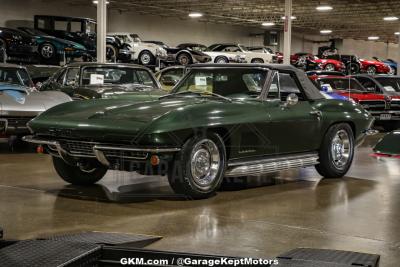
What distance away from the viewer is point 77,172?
707 centimetres

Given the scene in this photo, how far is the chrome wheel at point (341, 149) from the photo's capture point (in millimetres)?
7988

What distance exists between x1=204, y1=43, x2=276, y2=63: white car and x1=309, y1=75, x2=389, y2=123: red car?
1213 centimetres

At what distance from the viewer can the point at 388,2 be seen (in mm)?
30250

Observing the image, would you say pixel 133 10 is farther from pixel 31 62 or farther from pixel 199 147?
pixel 199 147

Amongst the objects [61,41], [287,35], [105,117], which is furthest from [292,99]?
[61,41]

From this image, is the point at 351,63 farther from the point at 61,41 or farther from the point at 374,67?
the point at 61,41

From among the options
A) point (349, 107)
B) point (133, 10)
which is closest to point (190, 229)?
point (349, 107)

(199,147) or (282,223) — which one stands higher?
(199,147)

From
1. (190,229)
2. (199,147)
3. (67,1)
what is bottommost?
(190,229)

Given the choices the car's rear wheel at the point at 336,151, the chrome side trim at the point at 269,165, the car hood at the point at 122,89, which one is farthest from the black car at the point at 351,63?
the chrome side trim at the point at 269,165

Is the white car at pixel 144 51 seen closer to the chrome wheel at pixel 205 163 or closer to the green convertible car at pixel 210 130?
the green convertible car at pixel 210 130

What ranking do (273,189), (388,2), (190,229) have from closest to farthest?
(190,229)
(273,189)
(388,2)

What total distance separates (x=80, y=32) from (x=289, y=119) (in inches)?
720

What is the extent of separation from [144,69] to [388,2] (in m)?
21.7
